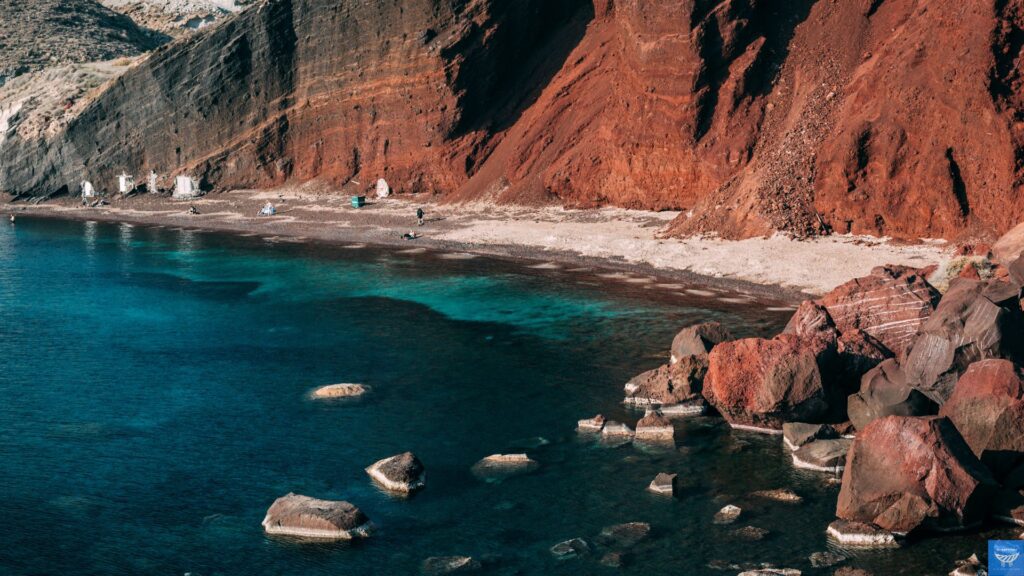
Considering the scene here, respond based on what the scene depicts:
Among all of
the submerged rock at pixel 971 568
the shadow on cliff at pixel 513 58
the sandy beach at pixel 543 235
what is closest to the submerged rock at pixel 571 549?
the submerged rock at pixel 971 568

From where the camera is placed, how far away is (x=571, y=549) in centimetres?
1664

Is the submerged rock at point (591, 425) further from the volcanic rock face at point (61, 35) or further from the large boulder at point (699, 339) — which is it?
the volcanic rock face at point (61, 35)

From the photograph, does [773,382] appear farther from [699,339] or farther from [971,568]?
[971,568]

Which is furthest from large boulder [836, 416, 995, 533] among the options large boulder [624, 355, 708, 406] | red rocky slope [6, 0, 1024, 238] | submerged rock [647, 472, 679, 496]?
red rocky slope [6, 0, 1024, 238]

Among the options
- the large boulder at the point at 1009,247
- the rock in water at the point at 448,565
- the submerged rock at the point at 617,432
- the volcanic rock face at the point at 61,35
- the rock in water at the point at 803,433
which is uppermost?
the volcanic rock face at the point at 61,35

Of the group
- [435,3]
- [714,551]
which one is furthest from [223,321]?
[435,3]

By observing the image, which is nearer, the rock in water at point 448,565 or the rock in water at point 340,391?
the rock in water at point 448,565

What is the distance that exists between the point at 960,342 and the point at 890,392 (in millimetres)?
1963

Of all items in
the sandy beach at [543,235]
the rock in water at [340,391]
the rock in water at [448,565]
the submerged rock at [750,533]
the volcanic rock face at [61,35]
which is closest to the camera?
the rock in water at [448,565]

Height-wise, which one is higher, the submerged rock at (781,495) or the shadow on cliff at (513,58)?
the shadow on cliff at (513,58)

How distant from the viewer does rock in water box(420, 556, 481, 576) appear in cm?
1585

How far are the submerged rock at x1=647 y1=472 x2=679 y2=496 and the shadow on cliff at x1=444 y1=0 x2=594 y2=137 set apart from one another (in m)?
48.5

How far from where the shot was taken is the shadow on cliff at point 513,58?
2569 inches

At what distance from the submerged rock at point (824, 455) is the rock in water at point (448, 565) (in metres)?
8.35
